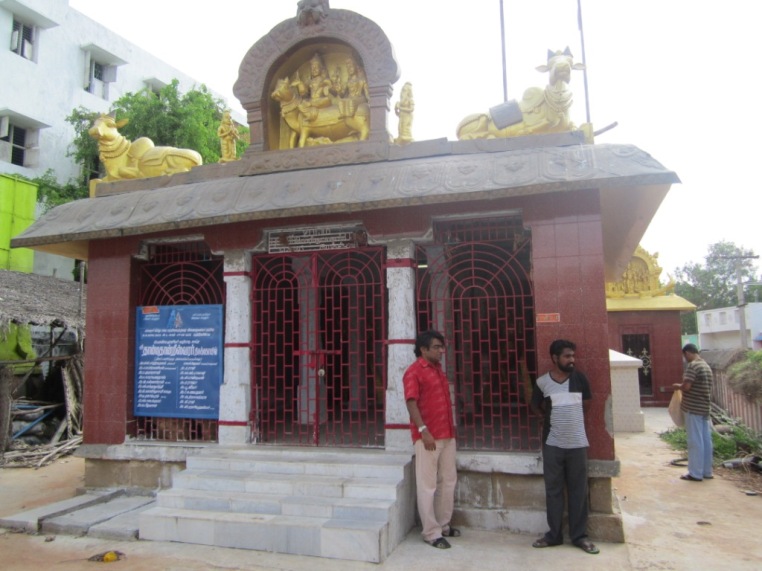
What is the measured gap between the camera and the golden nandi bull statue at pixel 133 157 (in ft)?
25.0

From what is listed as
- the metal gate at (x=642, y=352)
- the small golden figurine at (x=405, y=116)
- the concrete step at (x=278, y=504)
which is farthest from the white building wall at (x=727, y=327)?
the concrete step at (x=278, y=504)

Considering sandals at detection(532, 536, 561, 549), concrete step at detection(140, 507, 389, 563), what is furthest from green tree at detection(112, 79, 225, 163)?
sandals at detection(532, 536, 561, 549)

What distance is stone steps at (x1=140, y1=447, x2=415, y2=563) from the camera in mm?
4879

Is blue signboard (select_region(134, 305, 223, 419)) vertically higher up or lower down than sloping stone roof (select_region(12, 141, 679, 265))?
lower down

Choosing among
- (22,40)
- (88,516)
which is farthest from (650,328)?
(22,40)

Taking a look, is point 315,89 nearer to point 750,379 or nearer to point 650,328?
point 750,379

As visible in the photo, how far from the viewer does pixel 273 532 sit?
5012 millimetres

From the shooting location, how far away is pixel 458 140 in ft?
20.9

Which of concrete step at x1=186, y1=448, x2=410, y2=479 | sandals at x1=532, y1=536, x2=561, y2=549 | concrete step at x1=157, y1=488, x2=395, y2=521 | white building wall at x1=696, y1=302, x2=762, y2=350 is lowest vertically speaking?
sandals at x1=532, y1=536, x2=561, y2=549

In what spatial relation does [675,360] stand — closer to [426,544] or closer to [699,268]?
[426,544]

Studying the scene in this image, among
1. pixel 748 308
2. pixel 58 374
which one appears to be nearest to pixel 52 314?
pixel 58 374

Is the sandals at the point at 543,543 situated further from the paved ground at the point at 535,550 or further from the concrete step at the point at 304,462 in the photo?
the concrete step at the point at 304,462

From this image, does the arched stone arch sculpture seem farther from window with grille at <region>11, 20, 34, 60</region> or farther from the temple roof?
window with grille at <region>11, 20, 34, 60</region>

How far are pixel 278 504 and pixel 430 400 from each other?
170 cm
